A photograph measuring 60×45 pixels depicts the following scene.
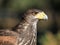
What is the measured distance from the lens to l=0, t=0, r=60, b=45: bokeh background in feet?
28.0

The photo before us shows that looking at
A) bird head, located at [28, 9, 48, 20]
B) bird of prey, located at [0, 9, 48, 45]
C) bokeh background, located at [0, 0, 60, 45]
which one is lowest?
bokeh background, located at [0, 0, 60, 45]

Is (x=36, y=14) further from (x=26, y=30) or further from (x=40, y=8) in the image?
(x=40, y=8)

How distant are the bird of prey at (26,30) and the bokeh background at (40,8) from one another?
197 centimetres

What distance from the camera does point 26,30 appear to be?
6.14m

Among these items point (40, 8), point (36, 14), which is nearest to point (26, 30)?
point (36, 14)

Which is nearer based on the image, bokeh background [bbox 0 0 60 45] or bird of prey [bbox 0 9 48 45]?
bird of prey [bbox 0 9 48 45]

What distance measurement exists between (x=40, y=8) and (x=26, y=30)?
3.16m

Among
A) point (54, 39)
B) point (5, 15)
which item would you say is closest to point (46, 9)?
point (5, 15)

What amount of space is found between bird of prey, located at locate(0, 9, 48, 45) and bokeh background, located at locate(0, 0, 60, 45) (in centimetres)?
197

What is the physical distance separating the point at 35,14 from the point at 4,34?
0.47 metres

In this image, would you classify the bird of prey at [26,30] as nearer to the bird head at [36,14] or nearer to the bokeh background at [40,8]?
the bird head at [36,14]

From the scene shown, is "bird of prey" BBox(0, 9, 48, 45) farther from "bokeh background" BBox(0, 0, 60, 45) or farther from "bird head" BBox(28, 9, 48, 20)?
"bokeh background" BBox(0, 0, 60, 45)

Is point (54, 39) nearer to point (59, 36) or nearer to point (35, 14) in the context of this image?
point (59, 36)

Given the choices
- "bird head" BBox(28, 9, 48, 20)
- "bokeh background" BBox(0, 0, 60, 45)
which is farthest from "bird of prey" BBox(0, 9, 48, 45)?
"bokeh background" BBox(0, 0, 60, 45)
